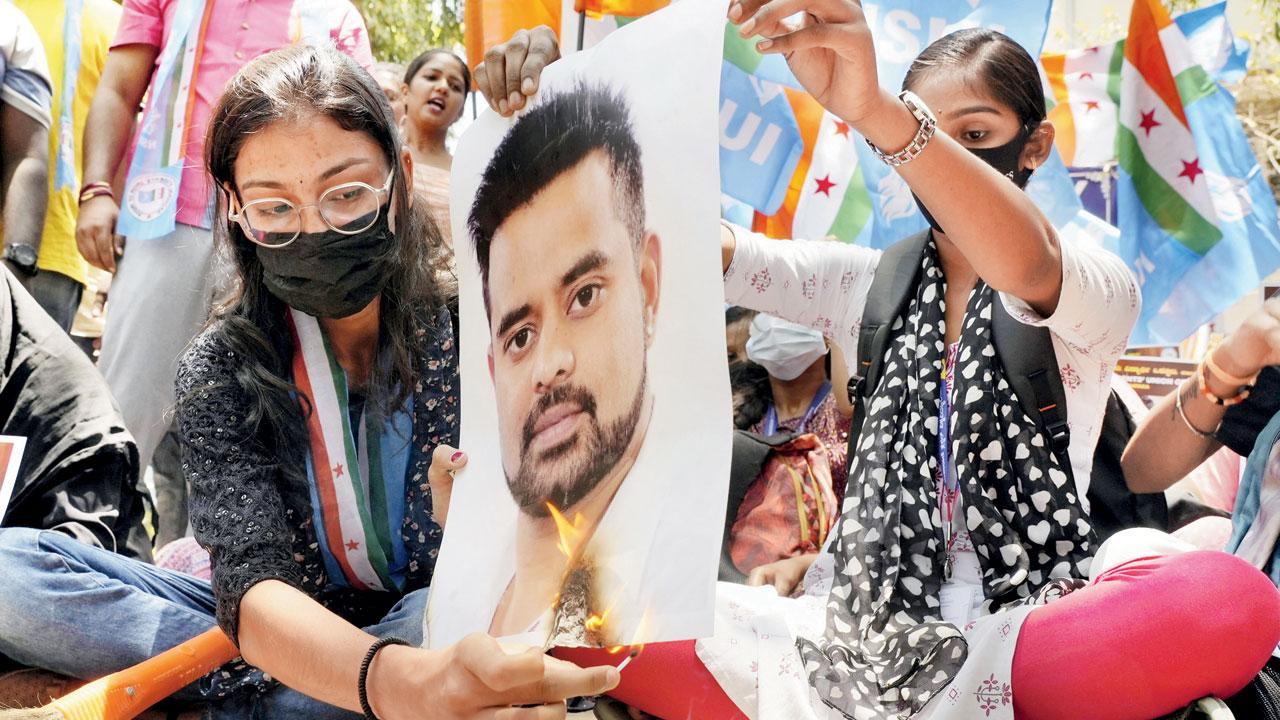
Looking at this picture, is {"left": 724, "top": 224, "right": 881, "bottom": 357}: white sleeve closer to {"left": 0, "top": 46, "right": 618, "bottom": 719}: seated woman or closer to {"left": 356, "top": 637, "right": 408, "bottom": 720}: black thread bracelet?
{"left": 0, "top": 46, "right": 618, "bottom": 719}: seated woman

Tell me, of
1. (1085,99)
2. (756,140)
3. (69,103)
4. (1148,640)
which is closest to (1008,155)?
(1148,640)

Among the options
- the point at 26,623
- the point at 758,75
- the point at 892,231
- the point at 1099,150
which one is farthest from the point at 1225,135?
the point at 26,623

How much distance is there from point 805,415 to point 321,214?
203 cm

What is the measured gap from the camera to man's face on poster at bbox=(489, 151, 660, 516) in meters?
1.27

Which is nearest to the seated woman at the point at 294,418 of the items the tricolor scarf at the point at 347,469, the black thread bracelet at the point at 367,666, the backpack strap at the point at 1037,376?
the tricolor scarf at the point at 347,469

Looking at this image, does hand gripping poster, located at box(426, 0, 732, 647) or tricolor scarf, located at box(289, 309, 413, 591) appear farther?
tricolor scarf, located at box(289, 309, 413, 591)

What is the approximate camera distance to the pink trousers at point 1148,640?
143 centimetres

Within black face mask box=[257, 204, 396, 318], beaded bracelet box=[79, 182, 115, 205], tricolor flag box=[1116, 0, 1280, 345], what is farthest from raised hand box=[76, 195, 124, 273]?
tricolor flag box=[1116, 0, 1280, 345]

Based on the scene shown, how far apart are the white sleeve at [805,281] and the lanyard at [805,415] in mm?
1275

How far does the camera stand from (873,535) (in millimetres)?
1772

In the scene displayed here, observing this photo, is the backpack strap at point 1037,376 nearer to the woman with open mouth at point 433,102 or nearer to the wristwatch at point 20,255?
the wristwatch at point 20,255

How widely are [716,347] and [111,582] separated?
4.27 feet

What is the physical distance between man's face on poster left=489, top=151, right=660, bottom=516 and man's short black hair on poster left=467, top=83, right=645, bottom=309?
0.04ft

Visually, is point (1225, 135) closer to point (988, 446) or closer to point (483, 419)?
point (988, 446)
